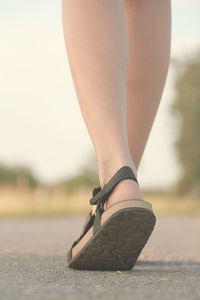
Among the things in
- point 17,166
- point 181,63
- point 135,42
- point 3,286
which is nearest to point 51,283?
point 3,286

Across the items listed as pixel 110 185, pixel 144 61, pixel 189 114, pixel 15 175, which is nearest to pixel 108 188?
pixel 110 185

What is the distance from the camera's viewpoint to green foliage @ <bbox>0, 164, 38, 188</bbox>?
40531 millimetres

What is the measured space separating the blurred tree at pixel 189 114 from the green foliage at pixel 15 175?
1958cm

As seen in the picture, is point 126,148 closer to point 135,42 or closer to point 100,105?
point 100,105

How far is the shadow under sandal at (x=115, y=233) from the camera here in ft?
4.53

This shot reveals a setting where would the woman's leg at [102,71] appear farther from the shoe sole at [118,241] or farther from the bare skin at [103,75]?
the shoe sole at [118,241]

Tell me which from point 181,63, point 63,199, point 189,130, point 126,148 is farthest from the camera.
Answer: point 189,130

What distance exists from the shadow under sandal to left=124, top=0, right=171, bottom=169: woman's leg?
36cm

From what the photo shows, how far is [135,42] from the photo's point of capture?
1.89 meters

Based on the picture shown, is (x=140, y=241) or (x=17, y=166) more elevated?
(x=140, y=241)

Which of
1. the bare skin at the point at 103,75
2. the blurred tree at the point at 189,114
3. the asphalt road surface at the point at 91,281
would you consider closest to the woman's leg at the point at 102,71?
the bare skin at the point at 103,75

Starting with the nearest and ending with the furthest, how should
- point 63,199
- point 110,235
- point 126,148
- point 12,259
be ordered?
point 110,235 < point 126,148 < point 12,259 < point 63,199

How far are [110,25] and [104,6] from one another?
56 mm

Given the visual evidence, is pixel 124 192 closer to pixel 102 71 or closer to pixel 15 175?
pixel 102 71
